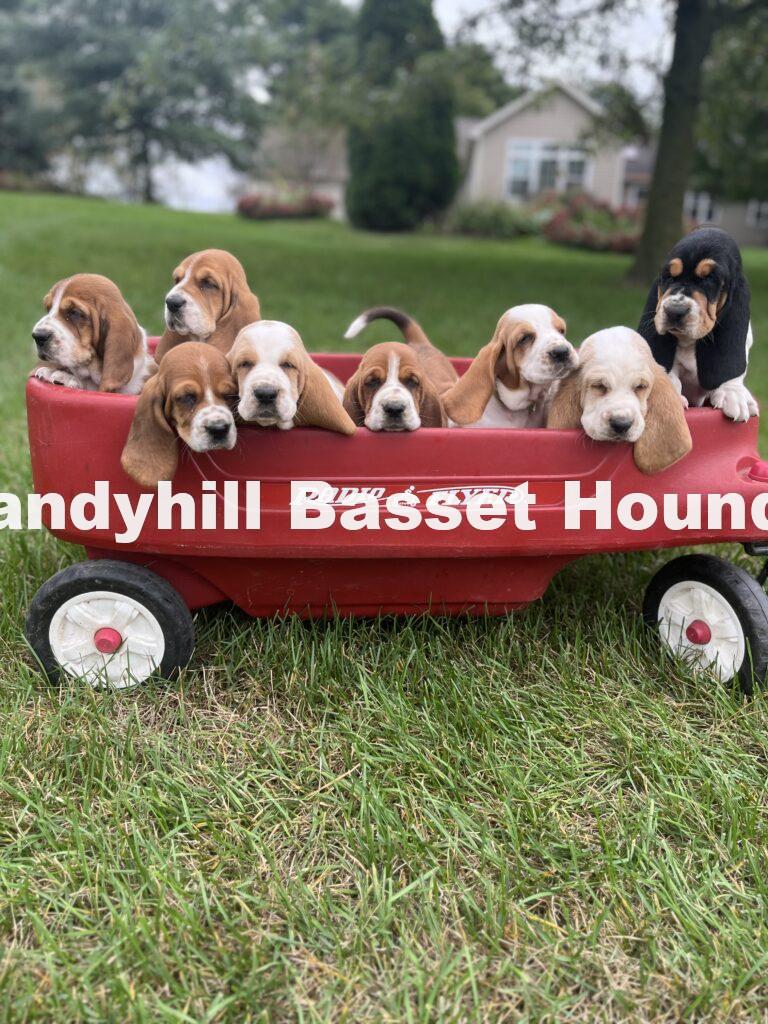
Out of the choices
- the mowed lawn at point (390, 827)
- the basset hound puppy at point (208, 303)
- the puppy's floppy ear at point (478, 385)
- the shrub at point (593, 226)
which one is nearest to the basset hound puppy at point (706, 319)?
the puppy's floppy ear at point (478, 385)

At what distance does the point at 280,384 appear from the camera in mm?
2102

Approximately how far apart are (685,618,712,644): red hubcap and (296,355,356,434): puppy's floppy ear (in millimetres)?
1180

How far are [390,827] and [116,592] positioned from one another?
0.99 metres

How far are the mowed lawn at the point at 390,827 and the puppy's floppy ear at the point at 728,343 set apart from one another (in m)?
0.83

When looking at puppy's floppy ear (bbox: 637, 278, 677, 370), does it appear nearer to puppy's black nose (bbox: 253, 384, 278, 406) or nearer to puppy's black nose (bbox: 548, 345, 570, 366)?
puppy's black nose (bbox: 548, 345, 570, 366)

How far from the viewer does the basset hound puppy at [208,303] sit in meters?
2.37

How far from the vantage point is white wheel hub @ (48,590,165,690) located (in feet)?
7.96

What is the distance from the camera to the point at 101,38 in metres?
37.8

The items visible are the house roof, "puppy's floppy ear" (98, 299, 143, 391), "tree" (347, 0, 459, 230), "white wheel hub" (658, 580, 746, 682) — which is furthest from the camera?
the house roof

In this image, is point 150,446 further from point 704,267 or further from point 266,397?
point 704,267

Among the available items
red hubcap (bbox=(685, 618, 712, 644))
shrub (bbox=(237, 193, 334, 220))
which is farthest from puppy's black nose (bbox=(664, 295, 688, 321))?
shrub (bbox=(237, 193, 334, 220))

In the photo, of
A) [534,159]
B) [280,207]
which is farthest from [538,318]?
[534,159]

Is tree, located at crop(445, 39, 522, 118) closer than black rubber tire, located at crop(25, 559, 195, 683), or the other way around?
black rubber tire, located at crop(25, 559, 195, 683)

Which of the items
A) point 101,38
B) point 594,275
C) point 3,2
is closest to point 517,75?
point 594,275
